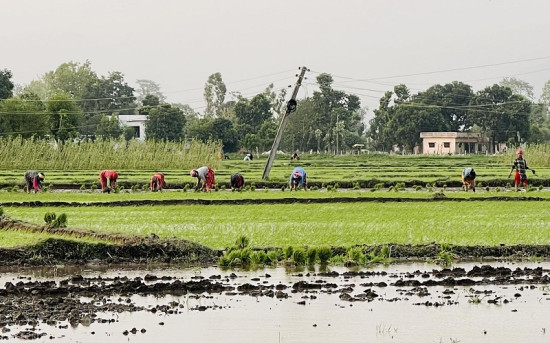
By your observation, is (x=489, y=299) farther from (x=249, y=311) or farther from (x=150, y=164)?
(x=150, y=164)

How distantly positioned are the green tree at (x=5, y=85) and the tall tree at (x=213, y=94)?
42.5 m

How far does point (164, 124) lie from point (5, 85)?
15.4 metres

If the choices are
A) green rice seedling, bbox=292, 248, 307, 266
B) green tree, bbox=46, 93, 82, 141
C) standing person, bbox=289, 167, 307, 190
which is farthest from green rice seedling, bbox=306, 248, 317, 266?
green tree, bbox=46, 93, 82, 141

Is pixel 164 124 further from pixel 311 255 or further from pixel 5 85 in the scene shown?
pixel 311 255

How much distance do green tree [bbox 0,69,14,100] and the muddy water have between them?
69.4 meters

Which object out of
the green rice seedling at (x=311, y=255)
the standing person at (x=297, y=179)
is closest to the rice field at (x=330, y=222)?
the green rice seedling at (x=311, y=255)

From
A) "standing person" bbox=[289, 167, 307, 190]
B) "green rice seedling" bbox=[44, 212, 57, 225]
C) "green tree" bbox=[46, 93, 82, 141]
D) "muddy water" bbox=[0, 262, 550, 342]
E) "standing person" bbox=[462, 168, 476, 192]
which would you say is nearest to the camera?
"muddy water" bbox=[0, 262, 550, 342]

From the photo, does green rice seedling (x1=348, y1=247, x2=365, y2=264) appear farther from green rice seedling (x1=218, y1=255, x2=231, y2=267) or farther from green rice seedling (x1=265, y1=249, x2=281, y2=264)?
green rice seedling (x1=218, y1=255, x2=231, y2=267)

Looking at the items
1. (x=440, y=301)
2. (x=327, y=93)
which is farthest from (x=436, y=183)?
(x=327, y=93)

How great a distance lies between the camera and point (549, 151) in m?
57.5

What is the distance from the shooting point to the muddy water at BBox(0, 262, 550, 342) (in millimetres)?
9438

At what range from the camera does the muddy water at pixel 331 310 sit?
31.0 feet

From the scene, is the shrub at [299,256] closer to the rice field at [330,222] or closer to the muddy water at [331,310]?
the muddy water at [331,310]

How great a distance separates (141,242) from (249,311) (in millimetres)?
5324
